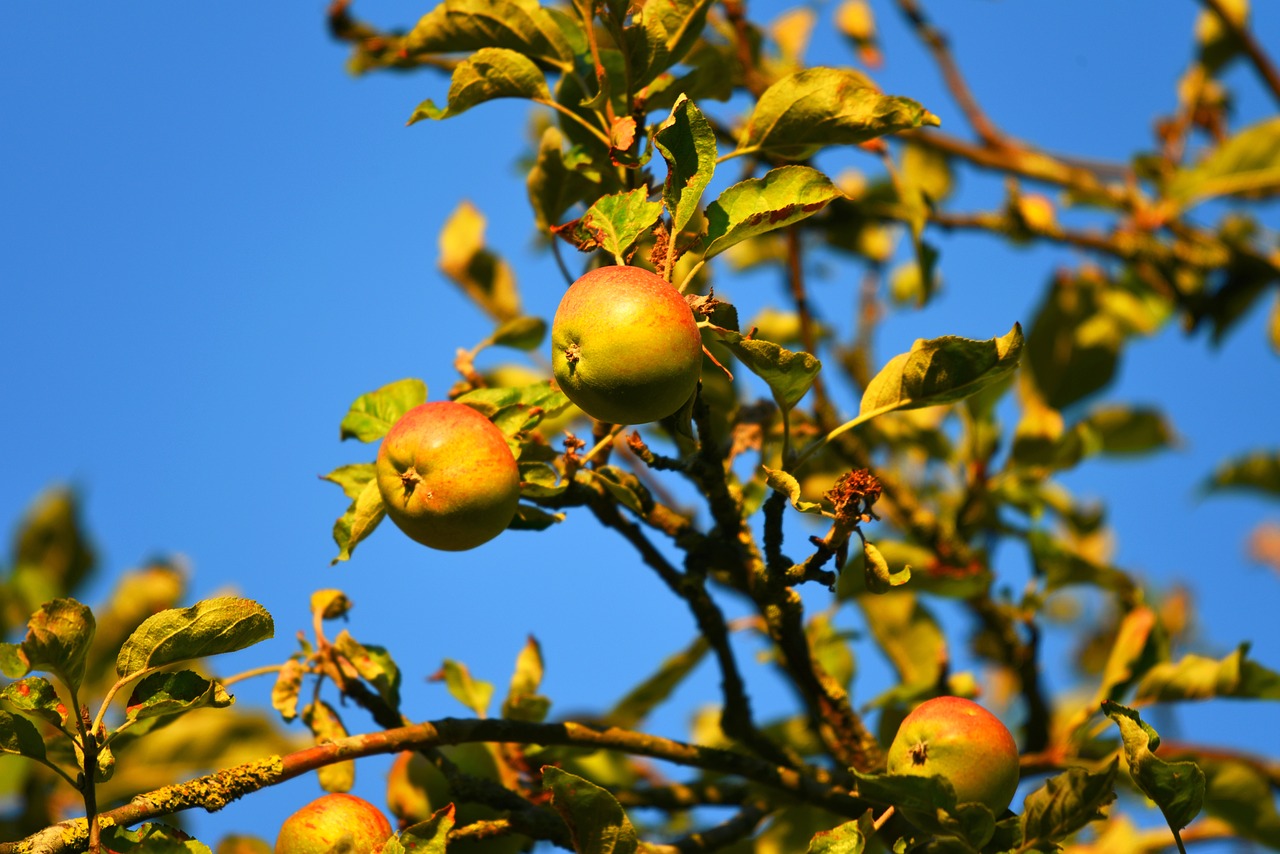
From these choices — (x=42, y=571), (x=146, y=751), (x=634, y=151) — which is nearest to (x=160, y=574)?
(x=42, y=571)

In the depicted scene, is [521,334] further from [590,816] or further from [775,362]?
[590,816]

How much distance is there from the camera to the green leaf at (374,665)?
5.95ft

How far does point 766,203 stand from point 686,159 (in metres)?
0.12

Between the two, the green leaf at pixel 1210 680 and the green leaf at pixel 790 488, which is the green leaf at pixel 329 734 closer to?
the green leaf at pixel 790 488

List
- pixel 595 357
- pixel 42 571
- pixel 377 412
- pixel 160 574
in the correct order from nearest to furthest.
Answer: pixel 595 357 < pixel 377 412 < pixel 42 571 < pixel 160 574

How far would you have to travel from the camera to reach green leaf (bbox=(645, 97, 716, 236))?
1.45 meters

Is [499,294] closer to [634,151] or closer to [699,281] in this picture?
[699,281]

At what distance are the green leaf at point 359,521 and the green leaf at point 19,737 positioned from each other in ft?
1.41

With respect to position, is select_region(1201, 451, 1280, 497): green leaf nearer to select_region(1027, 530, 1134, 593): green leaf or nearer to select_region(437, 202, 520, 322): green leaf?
select_region(1027, 530, 1134, 593): green leaf

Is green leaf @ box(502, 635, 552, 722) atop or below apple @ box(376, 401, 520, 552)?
below

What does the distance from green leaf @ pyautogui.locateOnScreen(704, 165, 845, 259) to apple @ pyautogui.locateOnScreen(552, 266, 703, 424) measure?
5.2 inches

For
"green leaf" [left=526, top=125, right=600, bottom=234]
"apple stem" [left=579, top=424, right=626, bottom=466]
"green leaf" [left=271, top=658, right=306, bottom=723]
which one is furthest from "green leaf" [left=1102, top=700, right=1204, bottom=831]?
"green leaf" [left=271, top=658, right=306, bottom=723]

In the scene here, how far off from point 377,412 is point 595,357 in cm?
60

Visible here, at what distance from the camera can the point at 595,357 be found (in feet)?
4.46
